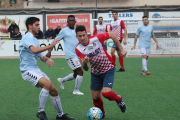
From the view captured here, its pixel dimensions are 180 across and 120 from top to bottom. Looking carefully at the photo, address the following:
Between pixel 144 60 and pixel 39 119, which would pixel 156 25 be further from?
pixel 39 119

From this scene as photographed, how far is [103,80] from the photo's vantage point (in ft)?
18.9

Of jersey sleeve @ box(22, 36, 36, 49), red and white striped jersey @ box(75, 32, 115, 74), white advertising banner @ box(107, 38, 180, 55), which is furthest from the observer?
white advertising banner @ box(107, 38, 180, 55)

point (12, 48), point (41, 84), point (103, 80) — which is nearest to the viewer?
point (41, 84)

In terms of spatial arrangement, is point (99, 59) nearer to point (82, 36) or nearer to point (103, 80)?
point (103, 80)

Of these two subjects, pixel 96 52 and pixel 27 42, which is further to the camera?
pixel 96 52

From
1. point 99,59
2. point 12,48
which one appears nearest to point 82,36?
point 99,59

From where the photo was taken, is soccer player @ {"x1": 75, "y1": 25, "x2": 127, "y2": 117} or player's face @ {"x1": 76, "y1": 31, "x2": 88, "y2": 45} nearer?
player's face @ {"x1": 76, "y1": 31, "x2": 88, "y2": 45}

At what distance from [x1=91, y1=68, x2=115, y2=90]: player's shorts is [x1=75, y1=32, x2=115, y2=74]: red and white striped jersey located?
0.27 ft

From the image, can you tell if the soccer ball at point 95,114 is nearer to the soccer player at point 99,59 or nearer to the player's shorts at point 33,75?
the soccer player at point 99,59

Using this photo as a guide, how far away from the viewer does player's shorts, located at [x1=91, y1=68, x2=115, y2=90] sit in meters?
5.63

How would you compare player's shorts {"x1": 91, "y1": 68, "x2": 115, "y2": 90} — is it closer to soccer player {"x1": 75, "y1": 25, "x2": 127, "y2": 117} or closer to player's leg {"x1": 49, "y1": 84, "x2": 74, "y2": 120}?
soccer player {"x1": 75, "y1": 25, "x2": 127, "y2": 117}

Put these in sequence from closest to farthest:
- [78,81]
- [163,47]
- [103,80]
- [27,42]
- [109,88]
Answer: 1. [27,42]
2. [109,88]
3. [103,80]
4. [78,81]
5. [163,47]

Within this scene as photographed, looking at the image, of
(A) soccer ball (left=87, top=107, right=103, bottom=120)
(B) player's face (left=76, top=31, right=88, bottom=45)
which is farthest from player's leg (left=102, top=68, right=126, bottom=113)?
(B) player's face (left=76, top=31, right=88, bottom=45)

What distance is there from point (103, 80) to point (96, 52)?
0.54 metres
